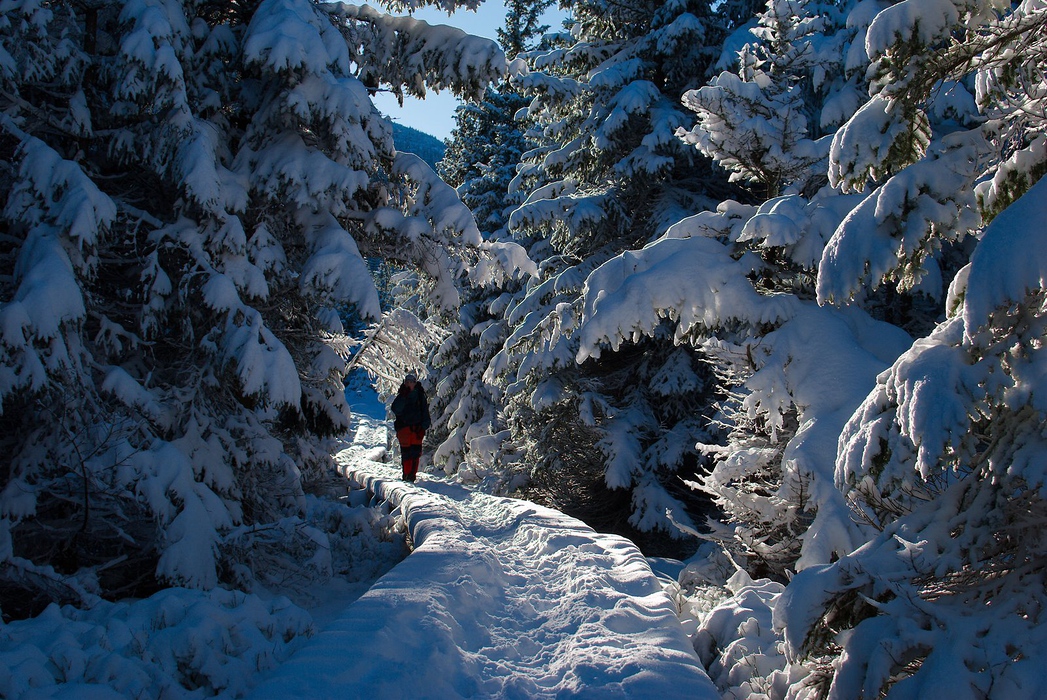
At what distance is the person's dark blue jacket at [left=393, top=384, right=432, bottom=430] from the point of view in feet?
43.2

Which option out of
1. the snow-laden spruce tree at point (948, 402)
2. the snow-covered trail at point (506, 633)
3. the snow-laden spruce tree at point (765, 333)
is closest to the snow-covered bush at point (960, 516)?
the snow-laden spruce tree at point (948, 402)

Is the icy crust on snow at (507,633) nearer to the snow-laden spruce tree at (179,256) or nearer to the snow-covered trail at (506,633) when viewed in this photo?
the snow-covered trail at (506,633)

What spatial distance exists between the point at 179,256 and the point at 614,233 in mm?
7326

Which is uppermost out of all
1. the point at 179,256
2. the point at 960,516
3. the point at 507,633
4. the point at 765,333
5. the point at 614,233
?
the point at 614,233

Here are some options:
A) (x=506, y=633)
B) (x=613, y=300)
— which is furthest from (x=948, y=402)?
(x=506, y=633)

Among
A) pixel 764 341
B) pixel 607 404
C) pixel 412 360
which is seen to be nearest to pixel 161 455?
pixel 412 360

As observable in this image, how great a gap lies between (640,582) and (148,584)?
13.8 feet

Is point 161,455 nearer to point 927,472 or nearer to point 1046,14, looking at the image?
point 927,472

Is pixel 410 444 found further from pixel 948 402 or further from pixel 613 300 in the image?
pixel 948 402

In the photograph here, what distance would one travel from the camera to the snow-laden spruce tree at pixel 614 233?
33.4 feet

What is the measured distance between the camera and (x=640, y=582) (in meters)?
5.33

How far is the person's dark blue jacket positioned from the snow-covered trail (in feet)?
21.4

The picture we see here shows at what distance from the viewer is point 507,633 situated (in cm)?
450

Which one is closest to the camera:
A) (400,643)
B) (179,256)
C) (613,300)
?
(400,643)
